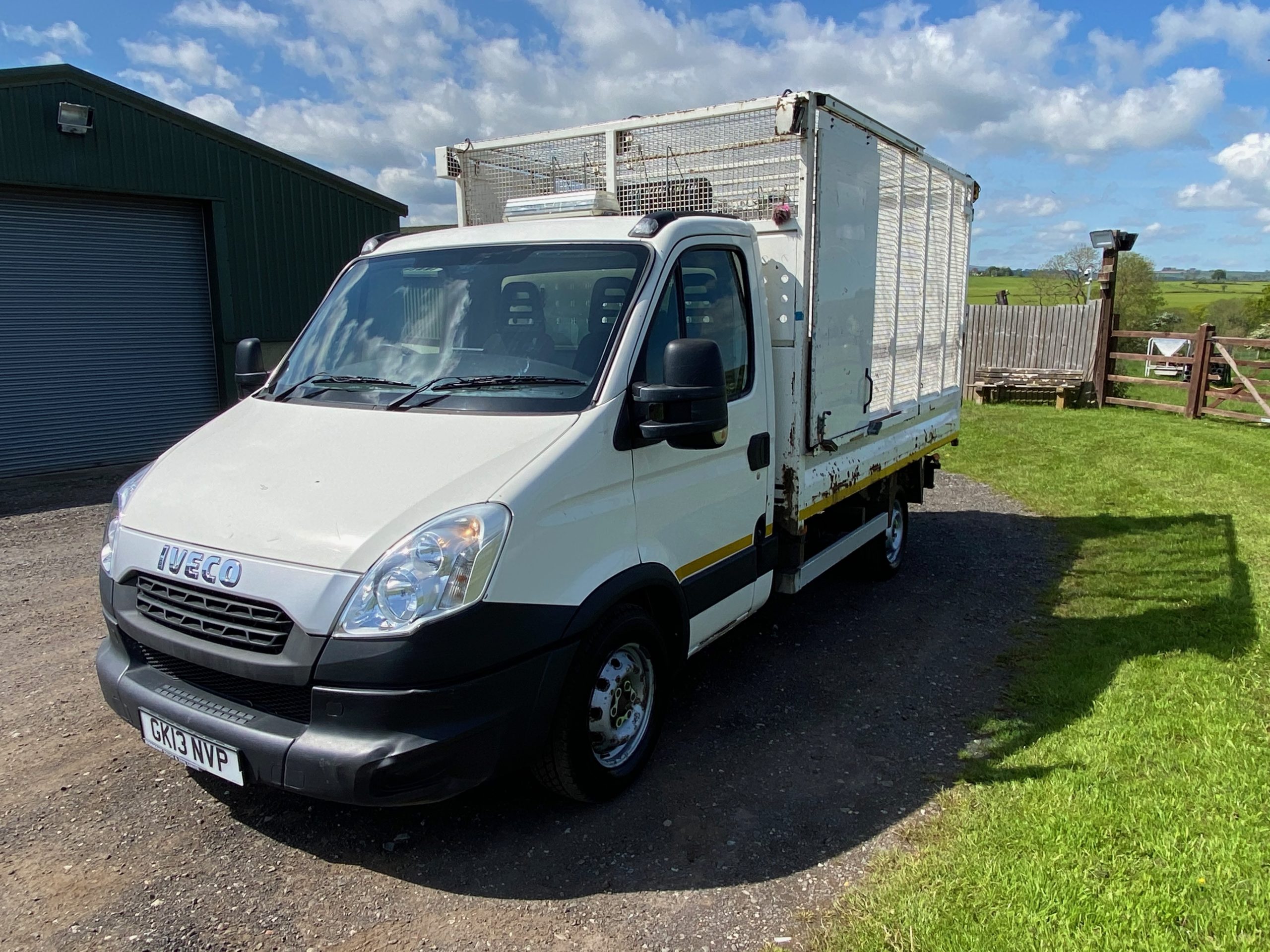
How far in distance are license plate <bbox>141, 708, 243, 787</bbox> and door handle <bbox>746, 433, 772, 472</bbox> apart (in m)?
2.55

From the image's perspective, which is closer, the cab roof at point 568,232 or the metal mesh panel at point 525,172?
the cab roof at point 568,232

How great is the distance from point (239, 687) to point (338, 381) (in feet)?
4.82

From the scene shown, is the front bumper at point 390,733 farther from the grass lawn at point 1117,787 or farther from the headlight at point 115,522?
the grass lawn at point 1117,787

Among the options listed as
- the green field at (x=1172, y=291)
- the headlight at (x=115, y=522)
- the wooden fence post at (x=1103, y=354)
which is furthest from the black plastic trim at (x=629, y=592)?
the green field at (x=1172, y=291)

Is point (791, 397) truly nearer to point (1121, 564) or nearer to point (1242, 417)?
point (1121, 564)

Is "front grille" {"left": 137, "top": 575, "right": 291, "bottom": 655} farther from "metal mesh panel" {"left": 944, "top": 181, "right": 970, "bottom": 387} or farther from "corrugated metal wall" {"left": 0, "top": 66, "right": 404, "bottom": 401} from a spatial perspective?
"corrugated metal wall" {"left": 0, "top": 66, "right": 404, "bottom": 401}

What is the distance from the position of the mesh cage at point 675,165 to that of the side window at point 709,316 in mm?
630

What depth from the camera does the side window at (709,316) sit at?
147 inches

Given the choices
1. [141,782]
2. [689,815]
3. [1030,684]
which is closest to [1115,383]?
[1030,684]

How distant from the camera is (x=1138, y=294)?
116ft

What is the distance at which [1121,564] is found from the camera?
7410 millimetres

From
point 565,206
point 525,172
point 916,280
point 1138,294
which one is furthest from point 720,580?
point 1138,294

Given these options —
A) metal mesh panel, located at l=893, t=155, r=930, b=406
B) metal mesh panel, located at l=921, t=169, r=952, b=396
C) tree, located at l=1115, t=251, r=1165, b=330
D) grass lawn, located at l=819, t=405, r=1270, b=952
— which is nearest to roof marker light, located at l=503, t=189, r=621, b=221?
metal mesh panel, located at l=893, t=155, r=930, b=406

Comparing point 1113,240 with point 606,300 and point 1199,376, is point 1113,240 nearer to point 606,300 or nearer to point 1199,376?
point 1199,376
